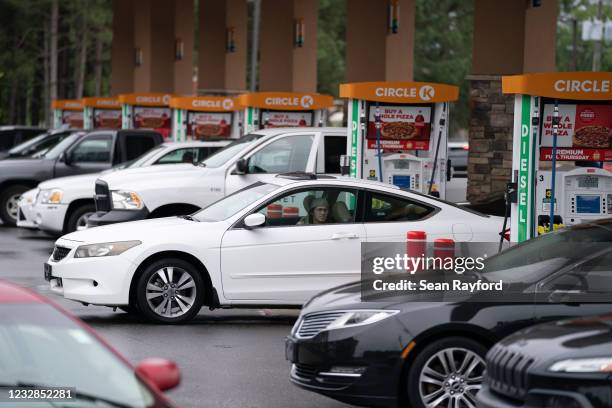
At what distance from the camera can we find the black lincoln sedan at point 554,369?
6.09 m

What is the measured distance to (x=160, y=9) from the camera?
147 feet

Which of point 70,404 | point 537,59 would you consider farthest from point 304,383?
point 537,59

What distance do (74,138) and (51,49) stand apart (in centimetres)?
2756

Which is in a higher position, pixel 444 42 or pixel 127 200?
pixel 444 42

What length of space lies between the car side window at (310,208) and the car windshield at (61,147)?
12.0m

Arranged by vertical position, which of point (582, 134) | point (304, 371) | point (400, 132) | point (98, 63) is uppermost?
point (98, 63)

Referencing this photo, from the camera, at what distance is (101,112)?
120 ft

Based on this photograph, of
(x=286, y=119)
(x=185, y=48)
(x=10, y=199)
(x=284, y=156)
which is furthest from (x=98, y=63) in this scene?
(x=284, y=156)

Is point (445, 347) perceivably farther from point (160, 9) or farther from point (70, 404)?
point (160, 9)

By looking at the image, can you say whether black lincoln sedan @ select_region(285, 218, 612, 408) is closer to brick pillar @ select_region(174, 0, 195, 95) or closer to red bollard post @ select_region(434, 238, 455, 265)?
red bollard post @ select_region(434, 238, 455, 265)

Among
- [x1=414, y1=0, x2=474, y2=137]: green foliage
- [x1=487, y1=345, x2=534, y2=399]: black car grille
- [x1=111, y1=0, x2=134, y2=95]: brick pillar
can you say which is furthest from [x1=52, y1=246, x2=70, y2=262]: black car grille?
[x1=414, y1=0, x2=474, y2=137]: green foliage

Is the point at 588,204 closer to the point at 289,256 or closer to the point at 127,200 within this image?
the point at 289,256

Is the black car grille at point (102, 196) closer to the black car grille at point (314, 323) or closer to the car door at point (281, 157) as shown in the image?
the car door at point (281, 157)

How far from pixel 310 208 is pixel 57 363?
23.5 ft
